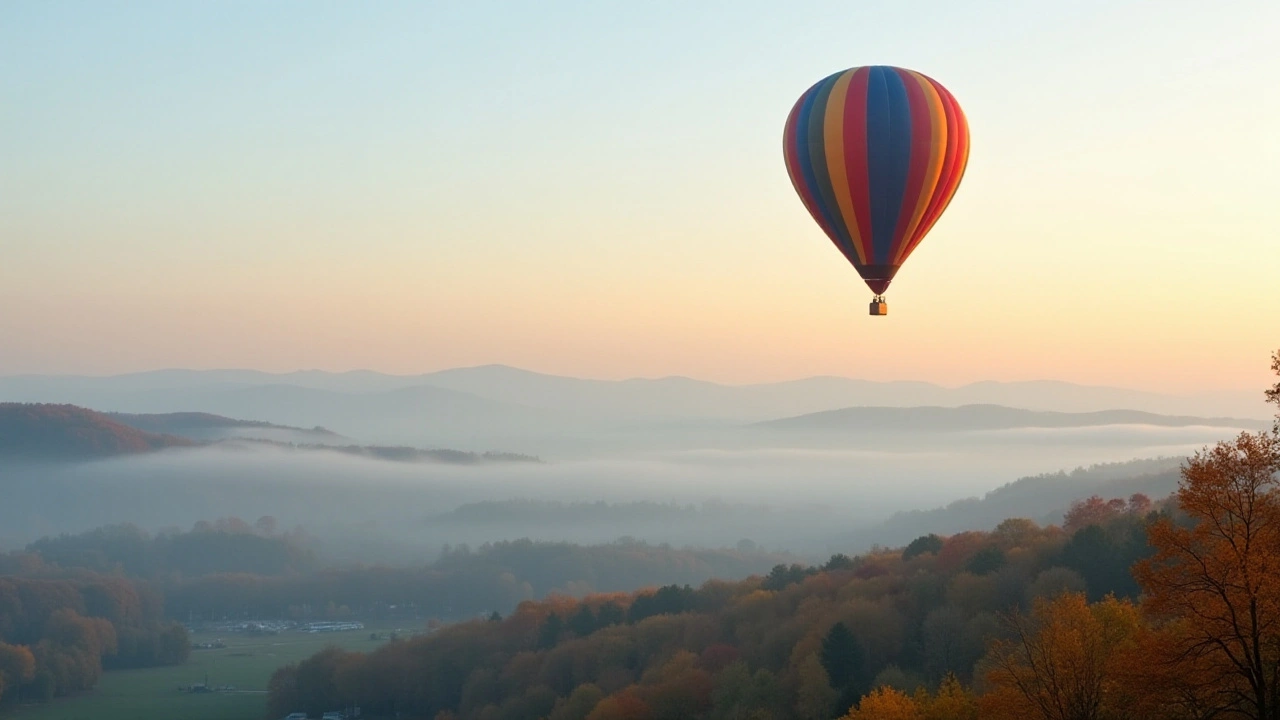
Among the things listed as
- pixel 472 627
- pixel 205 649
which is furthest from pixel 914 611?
pixel 205 649

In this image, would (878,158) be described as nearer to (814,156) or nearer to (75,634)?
(814,156)

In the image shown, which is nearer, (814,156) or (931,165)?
(931,165)

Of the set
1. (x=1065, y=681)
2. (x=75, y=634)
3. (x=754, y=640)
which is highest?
(x=1065, y=681)

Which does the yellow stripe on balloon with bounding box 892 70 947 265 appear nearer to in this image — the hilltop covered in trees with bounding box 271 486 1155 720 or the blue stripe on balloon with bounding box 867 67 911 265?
the blue stripe on balloon with bounding box 867 67 911 265

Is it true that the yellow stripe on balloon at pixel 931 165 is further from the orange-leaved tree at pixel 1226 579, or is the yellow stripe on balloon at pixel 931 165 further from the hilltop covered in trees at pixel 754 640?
the orange-leaved tree at pixel 1226 579

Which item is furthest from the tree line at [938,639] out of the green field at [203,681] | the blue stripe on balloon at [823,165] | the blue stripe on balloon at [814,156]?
the blue stripe on balloon at [814,156]

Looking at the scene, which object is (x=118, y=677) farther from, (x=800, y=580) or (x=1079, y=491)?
(x=1079, y=491)

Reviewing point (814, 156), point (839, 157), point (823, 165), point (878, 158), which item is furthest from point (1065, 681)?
point (814, 156)
